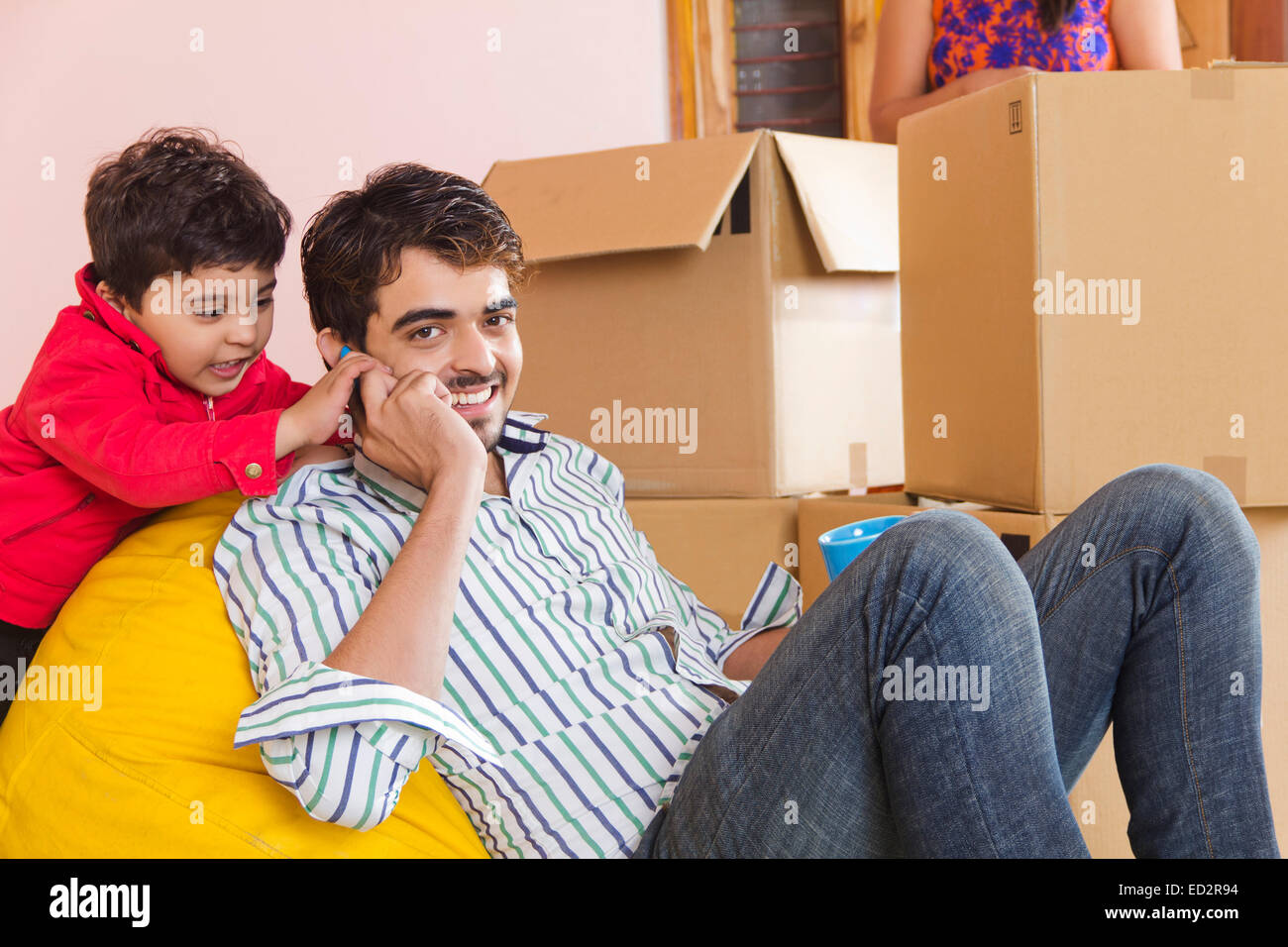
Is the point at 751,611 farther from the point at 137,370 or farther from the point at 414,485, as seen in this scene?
the point at 137,370

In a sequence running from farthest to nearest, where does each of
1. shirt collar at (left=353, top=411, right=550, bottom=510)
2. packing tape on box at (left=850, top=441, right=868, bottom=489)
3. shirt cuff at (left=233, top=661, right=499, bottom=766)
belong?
packing tape on box at (left=850, top=441, right=868, bottom=489) < shirt collar at (left=353, top=411, right=550, bottom=510) < shirt cuff at (left=233, top=661, right=499, bottom=766)

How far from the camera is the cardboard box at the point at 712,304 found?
1442 millimetres

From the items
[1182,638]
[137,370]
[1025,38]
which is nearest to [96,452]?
[137,370]

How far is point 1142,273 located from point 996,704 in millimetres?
602

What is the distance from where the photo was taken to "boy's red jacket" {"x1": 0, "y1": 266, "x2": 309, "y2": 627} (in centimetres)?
96

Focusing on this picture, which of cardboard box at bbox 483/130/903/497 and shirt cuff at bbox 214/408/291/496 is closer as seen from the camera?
shirt cuff at bbox 214/408/291/496

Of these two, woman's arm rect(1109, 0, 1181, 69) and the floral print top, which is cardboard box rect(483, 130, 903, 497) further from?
woman's arm rect(1109, 0, 1181, 69)

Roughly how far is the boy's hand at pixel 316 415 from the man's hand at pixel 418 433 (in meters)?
0.02

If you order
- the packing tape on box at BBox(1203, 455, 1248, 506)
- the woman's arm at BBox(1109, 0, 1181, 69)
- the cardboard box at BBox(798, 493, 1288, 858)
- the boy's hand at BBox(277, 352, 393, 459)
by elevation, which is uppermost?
the woman's arm at BBox(1109, 0, 1181, 69)

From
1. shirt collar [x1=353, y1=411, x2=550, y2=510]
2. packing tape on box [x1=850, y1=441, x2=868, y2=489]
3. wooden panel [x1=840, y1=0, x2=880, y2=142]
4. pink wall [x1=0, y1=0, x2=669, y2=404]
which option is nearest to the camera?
shirt collar [x1=353, y1=411, x2=550, y2=510]

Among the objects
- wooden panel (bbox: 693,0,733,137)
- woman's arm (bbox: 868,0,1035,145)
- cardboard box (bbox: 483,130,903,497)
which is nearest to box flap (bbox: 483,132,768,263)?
cardboard box (bbox: 483,130,903,497)

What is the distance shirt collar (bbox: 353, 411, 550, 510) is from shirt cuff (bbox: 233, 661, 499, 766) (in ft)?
0.78
